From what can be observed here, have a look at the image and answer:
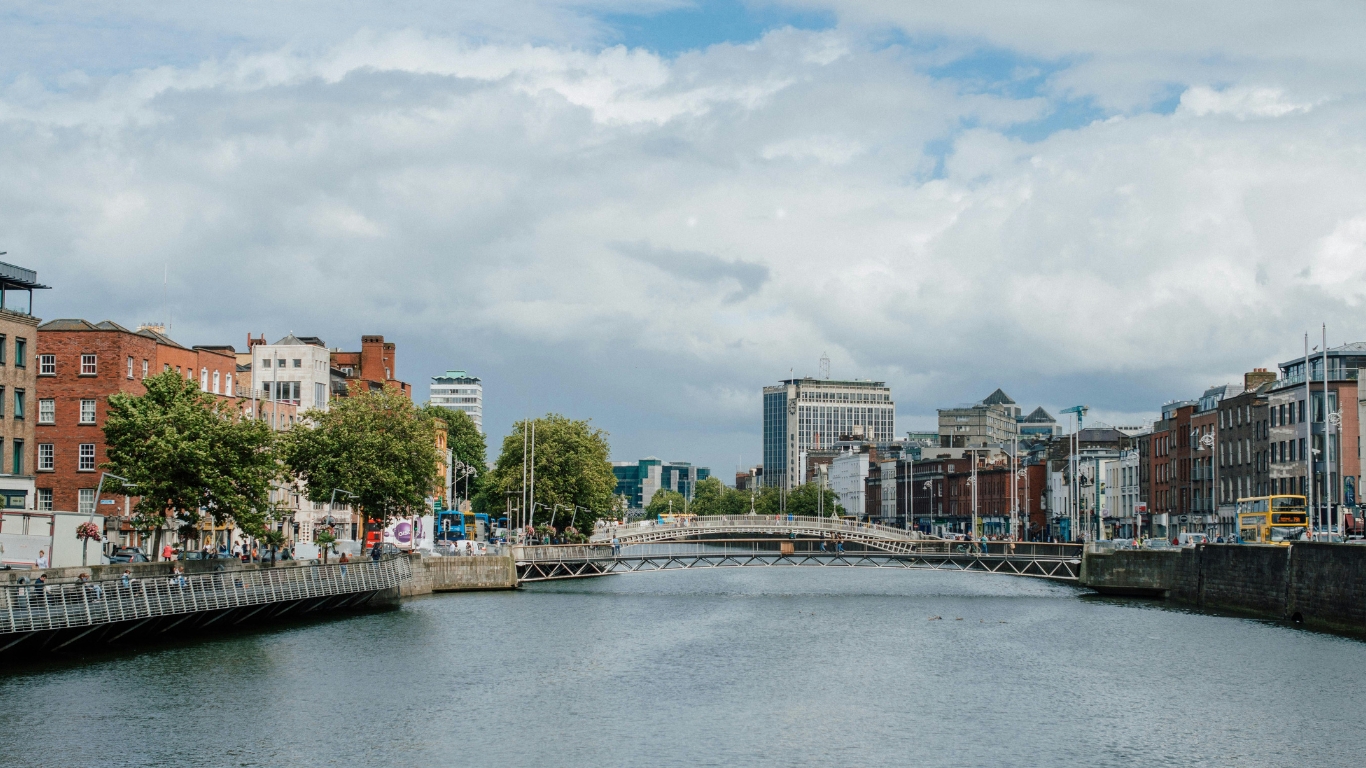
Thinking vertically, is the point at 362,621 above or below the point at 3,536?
below

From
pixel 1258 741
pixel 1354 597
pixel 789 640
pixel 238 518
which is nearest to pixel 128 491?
pixel 238 518

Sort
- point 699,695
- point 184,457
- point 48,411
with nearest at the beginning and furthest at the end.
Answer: point 699,695, point 184,457, point 48,411

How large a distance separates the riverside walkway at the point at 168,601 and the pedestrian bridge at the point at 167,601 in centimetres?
4

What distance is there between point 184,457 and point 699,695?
30618 millimetres

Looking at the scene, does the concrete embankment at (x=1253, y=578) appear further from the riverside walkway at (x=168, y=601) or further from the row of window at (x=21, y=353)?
the row of window at (x=21, y=353)

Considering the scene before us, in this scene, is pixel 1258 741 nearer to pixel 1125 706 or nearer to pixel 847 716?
pixel 1125 706

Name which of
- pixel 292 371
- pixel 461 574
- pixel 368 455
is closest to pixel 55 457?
pixel 368 455

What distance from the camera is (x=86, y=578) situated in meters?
58.5

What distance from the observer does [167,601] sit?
62500 mm

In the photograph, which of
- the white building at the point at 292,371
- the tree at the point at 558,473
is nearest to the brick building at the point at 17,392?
the white building at the point at 292,371

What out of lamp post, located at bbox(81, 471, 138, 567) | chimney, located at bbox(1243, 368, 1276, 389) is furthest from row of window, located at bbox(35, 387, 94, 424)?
chimney, located at bbox(1243, 368, 1276, 389)

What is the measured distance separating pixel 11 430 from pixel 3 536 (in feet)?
56.5

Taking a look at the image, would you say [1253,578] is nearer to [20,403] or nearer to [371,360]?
[20,403]

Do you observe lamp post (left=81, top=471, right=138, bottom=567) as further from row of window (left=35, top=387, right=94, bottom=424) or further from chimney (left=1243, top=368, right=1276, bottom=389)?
chimney (left=1243, top=368, right=1276, bottom=389)
